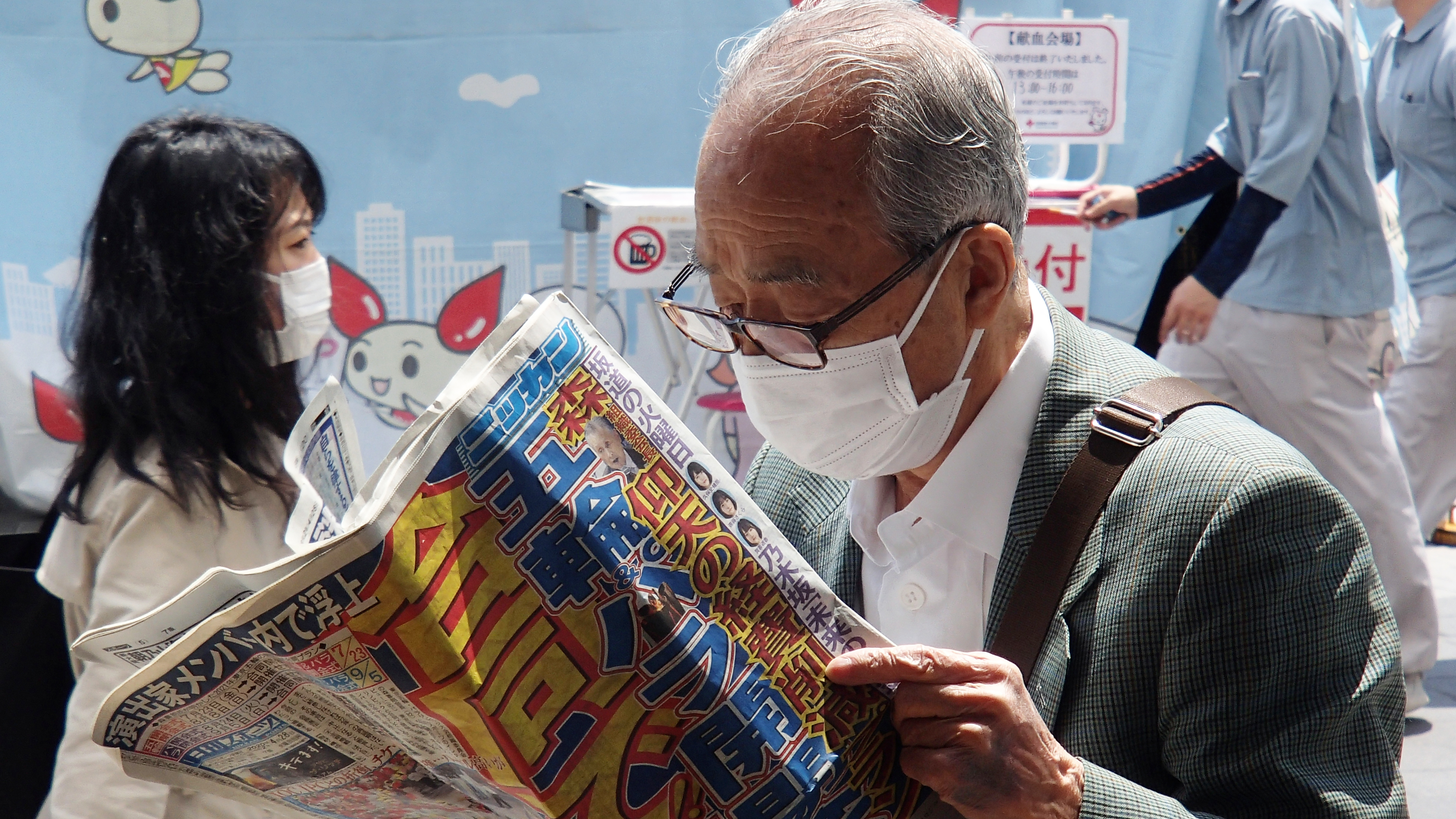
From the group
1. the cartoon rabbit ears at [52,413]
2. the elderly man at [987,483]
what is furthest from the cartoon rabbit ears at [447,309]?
the elderly man at [987,483]

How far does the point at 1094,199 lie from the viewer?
160 inches

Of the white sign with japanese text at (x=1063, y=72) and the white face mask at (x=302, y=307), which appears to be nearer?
the white face mask at (x=302, y=307)

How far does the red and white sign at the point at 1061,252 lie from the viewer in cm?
404

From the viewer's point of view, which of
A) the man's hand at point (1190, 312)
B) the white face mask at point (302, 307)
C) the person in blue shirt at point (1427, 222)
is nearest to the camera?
the white face mask at point (302, 307)

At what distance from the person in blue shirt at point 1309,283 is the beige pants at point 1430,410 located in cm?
53

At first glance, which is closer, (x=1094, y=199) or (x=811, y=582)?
(x=811, y=582)

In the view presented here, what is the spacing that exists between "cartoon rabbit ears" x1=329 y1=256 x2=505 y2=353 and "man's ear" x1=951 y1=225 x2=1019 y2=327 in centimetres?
337

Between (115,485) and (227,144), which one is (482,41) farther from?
(115,485)

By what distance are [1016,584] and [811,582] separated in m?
0.28

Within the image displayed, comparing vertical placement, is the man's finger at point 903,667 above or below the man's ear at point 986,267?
below

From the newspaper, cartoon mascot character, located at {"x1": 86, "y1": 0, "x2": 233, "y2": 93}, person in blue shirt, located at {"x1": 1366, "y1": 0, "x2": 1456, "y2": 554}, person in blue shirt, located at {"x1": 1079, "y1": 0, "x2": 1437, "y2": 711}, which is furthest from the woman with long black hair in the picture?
person in blue shirt, located at {"x1": 1366, "y1": 0, "x2": 1456, "y2": 554}

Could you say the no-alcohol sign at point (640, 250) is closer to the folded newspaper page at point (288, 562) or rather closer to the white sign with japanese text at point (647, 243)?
the white sign with japanese text at point (647, 243)

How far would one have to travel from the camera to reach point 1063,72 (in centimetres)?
423

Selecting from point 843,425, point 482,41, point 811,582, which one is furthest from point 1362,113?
point 811,582
